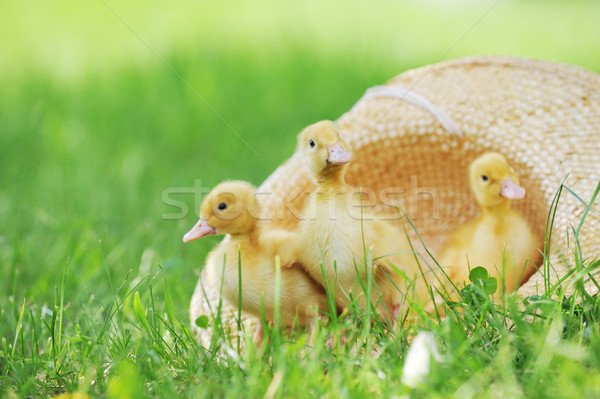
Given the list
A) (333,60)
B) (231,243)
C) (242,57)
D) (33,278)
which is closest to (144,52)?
(242,57)

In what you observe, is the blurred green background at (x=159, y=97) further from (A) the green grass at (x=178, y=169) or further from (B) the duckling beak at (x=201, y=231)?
(B) the duckling beak at (x=201, y=231)

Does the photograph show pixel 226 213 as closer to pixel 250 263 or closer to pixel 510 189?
pixel 250 263

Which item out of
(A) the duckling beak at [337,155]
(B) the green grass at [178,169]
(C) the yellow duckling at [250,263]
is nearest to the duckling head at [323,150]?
(A) the duckling beak at [337,155]

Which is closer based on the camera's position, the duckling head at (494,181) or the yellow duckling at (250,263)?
the yellow duckling at (250,263)

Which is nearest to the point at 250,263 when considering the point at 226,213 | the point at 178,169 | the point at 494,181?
the point at 226,213

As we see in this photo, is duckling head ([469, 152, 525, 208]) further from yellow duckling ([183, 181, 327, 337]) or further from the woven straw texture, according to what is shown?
yellow duckling ([183, 181, 327, 337])

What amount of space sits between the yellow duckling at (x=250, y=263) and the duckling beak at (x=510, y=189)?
63cm

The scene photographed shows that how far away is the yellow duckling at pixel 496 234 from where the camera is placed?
1.94 m

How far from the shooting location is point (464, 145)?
2221mm

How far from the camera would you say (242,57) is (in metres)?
4.51

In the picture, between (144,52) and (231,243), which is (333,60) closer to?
(144,52)

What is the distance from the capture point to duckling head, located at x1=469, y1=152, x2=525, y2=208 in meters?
1.92

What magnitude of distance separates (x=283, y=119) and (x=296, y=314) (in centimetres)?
242

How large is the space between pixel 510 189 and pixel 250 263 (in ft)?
2.63
